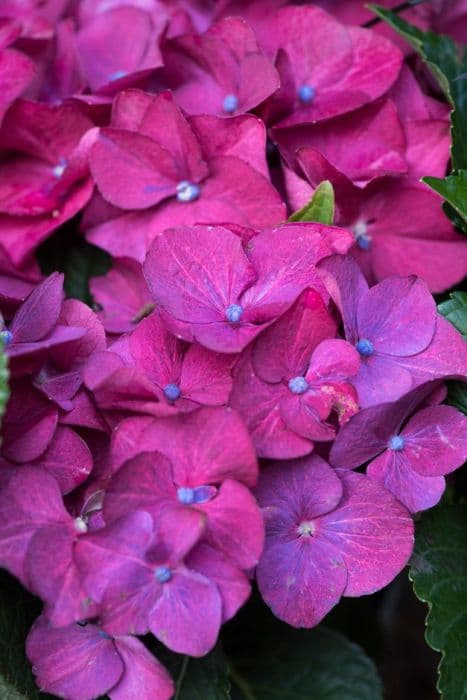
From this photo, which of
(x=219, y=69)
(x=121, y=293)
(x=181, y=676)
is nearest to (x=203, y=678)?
(x=181, y=676)

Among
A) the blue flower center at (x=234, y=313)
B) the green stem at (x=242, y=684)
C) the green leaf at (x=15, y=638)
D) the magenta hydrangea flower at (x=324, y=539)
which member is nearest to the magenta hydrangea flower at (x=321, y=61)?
the blue flower center at (x=234, y=313)

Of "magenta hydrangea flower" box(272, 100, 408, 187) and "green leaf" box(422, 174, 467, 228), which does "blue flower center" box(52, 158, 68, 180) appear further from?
"green leaf" box(422, 174, 467, 228)

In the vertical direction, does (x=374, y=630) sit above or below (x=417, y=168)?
below

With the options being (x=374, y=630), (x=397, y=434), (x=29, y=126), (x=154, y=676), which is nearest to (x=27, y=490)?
(x=154, y=676)

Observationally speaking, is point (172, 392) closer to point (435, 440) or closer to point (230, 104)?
point (435, 440)

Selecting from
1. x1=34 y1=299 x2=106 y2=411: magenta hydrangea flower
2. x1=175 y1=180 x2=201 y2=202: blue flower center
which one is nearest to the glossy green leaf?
x1=175 y1=180 x2=201 y2=202: blue flower center

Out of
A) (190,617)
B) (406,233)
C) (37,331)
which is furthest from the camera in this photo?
(406,233)

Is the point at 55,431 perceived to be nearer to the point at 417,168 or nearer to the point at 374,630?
the point at 417,168
